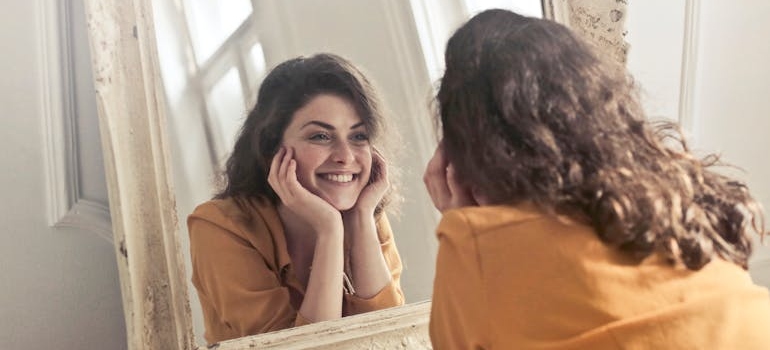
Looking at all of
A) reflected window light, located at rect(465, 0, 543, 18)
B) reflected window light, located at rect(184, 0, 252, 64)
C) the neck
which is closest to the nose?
the neck

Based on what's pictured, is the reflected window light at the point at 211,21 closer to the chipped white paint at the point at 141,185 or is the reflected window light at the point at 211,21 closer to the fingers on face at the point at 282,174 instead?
the chipped white paint at the point at 141,185

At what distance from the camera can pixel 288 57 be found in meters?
1.19

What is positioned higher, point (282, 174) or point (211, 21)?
point (211, 21)

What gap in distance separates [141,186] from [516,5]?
2.42ft

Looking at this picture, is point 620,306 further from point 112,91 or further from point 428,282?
point 112,91

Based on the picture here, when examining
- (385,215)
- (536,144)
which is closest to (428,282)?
(385,215)

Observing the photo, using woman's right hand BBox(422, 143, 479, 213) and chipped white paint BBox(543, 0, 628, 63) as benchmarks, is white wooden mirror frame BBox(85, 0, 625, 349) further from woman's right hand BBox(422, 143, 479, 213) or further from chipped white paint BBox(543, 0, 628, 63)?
chipped white paint BBox(543, 0, 628, 63)

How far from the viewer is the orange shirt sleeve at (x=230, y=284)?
1.12m

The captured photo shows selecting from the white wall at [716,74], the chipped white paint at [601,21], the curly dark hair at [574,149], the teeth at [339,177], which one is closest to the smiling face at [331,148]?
the teeth at [339,177]

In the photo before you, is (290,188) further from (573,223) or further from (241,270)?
(573,223)

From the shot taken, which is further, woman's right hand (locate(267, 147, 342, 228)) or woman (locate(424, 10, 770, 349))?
woman's right hand (locate(267, 147, 342, 228))

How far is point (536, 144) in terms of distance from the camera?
0.88 metres

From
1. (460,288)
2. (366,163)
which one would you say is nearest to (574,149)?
(460,288)

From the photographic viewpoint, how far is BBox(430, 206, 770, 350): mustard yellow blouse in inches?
30.8
